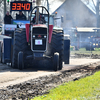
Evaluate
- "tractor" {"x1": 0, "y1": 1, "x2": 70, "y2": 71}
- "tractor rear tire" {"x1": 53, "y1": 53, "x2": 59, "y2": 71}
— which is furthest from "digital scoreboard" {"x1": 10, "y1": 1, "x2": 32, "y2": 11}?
"tractor rear tire" {"x1": 53, "y1": 53, "x2": 59, "y2": 71}

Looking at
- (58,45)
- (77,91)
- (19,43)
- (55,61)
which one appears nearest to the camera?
(77,91)

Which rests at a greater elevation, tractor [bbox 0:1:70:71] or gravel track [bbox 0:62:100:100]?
tractor [bbox 0:1:70:71]

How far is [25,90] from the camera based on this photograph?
21.3 ft

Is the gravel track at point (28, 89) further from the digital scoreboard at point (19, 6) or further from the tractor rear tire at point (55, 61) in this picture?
the digital scoreboard at point (19, 6)

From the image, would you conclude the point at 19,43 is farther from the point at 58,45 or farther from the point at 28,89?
the point at 28,89

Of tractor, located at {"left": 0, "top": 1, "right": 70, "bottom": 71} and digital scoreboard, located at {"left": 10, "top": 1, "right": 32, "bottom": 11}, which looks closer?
tractor, located at {"left": 0, "top": 1, "right": 70, "bottom": 71}

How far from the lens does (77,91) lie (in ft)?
20.8

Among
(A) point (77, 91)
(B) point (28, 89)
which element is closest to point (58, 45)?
(B) point (28, 89)

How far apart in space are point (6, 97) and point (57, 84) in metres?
1.92

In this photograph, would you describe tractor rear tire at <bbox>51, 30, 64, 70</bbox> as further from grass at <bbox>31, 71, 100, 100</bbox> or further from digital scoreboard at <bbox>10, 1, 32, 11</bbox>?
digital scoreboard at <bbox>10, 1, 32, 11</bbox>

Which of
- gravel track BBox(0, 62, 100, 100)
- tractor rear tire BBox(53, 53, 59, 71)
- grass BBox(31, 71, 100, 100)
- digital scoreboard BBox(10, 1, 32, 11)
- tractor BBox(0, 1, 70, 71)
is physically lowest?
gravel track BBox(0, 62, 100, 100)

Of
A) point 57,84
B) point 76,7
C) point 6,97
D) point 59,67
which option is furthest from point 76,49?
point 76,7

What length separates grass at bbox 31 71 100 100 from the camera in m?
5.72

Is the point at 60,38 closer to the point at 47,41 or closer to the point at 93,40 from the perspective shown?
the point at 47,41
